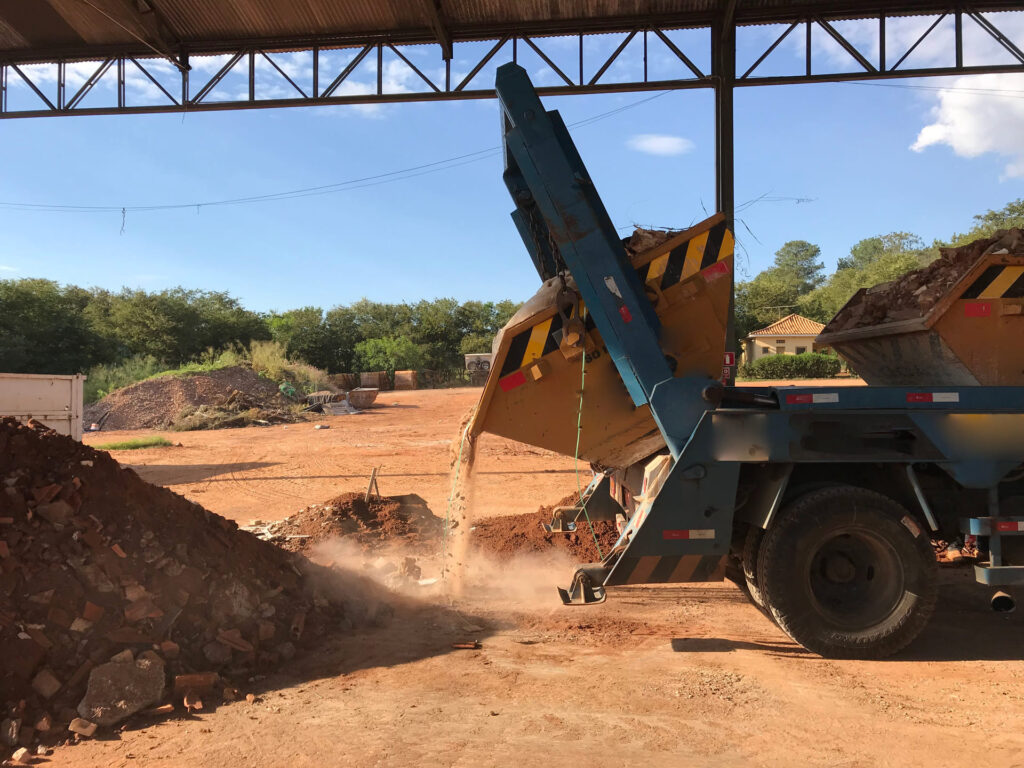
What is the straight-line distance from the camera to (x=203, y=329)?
37.7 m

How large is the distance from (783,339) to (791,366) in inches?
337

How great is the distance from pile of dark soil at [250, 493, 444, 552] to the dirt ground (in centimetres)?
143

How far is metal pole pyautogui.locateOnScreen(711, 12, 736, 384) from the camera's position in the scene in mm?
10281

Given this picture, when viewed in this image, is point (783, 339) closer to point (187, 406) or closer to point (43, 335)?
point (187, 406)

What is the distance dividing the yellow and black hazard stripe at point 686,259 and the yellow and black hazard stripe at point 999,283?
5.15 ft

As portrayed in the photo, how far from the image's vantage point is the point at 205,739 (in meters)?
3.05

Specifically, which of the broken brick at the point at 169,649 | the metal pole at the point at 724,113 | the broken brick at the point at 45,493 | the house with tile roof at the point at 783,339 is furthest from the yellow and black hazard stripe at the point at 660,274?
the house with tile roof at the point at 783,339

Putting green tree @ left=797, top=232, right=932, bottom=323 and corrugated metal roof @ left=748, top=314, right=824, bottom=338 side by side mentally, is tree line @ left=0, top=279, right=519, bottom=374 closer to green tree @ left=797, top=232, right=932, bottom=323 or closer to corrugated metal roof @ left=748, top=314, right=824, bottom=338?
corrugated metal roof @ left=748, top=314, right=824, bottom=338

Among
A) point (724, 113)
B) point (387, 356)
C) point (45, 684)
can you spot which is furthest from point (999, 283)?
point (387, 356)

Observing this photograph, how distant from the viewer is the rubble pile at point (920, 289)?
4.23 metres

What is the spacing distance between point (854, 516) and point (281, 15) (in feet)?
37.1

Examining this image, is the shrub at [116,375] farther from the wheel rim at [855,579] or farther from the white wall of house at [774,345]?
the white wall of house at [774,345]

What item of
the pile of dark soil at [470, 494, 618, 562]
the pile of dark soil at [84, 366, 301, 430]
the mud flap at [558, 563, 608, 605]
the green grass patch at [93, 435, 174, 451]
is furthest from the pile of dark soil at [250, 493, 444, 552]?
the pile of dark soil at [84, 366, 301, 430]

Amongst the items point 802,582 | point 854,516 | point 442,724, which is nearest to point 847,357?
point 854,516
